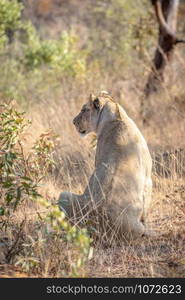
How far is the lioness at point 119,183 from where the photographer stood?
5.44 meters

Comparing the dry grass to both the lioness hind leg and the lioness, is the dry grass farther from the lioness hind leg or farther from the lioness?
the lioness

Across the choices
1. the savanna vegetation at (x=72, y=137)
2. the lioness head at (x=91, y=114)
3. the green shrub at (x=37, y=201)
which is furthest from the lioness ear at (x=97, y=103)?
the green shrub at (x=37, y=201)

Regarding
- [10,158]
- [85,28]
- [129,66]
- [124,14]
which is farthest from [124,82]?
[85,28]

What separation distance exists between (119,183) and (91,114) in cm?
132

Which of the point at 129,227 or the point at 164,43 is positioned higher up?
the point at 164,43

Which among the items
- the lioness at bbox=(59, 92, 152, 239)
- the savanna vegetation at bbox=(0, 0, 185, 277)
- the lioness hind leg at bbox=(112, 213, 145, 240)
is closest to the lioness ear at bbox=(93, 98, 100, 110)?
the lioness at bbox=(59, 92, 152, 239)

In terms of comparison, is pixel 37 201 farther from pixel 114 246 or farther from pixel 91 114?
pixel 91 114

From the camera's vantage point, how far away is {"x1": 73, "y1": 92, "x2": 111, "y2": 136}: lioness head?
638 cm

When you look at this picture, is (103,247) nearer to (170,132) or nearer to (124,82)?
(170,132)

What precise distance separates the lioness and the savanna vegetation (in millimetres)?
169

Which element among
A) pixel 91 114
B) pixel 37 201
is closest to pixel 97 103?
pixel 91 114

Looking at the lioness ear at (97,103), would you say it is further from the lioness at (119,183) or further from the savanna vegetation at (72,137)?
the savanna vegetation at (72,137)

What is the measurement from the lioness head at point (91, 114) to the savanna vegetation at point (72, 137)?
10.6 inches

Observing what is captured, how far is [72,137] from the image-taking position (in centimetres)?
913
